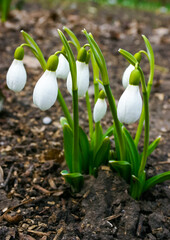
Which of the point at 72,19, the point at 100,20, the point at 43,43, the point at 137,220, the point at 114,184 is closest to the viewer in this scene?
the point at 137,220

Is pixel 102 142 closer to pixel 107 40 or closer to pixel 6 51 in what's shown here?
pixel 6 51

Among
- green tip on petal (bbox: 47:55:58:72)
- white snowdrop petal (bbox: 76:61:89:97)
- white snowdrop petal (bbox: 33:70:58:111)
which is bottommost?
white snowdrop petal (bbox: 33:70:58:111)

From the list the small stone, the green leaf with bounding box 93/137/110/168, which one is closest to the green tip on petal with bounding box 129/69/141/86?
the green leaf with bounding box 93/137/110/168

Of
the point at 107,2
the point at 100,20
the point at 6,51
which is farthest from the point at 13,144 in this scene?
the point at 107,2

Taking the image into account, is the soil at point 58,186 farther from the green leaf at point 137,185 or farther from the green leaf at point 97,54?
the green leaf at point 97,54

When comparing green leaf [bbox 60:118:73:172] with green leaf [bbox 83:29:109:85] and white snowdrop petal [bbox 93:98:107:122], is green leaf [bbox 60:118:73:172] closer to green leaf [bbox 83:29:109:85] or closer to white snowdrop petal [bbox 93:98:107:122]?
white snowdrop petal [bbox 93:98:107:122]
